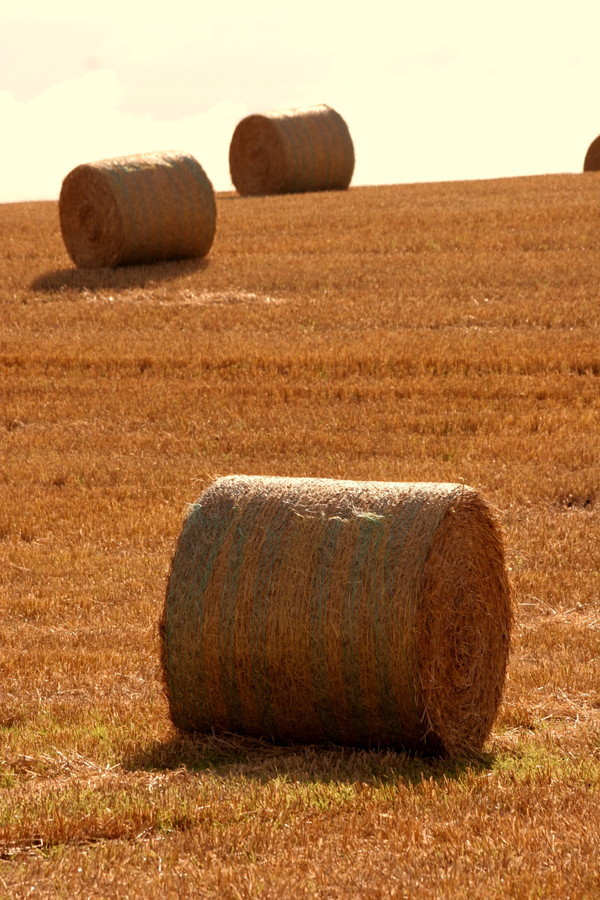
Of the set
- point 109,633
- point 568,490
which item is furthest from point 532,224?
point 109,633

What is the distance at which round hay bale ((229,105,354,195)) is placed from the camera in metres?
33.4

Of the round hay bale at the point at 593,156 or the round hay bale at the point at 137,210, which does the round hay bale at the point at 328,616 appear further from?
the round hay bale at the point at 593,156

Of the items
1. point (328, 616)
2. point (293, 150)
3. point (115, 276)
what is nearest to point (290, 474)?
point (328, 616)

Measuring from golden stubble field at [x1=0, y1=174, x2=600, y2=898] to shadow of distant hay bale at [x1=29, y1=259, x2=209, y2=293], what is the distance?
0.15m

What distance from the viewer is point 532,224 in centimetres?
2531

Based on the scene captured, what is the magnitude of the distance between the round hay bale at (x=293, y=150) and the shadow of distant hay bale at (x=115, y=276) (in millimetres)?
9899

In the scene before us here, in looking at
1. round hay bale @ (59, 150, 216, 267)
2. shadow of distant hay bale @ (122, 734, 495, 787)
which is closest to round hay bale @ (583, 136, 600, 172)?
round hay bale @ (59, 150, 216, 267)

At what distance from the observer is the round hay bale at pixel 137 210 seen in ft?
76.0

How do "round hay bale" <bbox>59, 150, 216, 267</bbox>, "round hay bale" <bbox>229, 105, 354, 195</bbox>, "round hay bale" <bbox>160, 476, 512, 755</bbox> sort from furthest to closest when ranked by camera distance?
"round hay bale" <bbox>229, 105, 354, 195</bbox>, "round hay bale" <bbox>59, 150, 216, 267</bbox>, "round hay bale" <bbox>160, 476, 512, 755</bbox>

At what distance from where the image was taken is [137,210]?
23.2 metres

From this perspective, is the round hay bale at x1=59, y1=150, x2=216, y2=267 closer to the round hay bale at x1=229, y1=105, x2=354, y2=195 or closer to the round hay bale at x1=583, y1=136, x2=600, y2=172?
the round hay bale at x1=229, y1=105, x2=354, y2=195

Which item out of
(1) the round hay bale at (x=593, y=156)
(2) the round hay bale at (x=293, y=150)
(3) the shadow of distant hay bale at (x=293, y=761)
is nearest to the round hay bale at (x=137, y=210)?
(2) the round hay bale at (x=293, y=150)

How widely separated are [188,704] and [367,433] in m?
7.26

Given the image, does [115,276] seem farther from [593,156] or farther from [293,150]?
[593,156]
